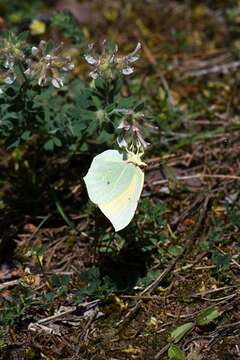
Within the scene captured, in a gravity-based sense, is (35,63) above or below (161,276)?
above

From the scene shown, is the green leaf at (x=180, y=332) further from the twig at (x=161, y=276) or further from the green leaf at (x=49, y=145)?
the green leaf at (x=49, y=145)

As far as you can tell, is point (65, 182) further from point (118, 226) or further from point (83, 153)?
point (118, 226)

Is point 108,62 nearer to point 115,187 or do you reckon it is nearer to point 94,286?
point 115,187

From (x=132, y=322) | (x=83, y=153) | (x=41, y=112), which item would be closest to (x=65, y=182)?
(x=83, y=153)

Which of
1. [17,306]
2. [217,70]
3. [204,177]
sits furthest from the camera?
[217,70]

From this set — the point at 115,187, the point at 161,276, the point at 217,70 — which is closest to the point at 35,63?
the point at 115,187

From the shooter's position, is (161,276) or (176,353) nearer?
(176,353)
